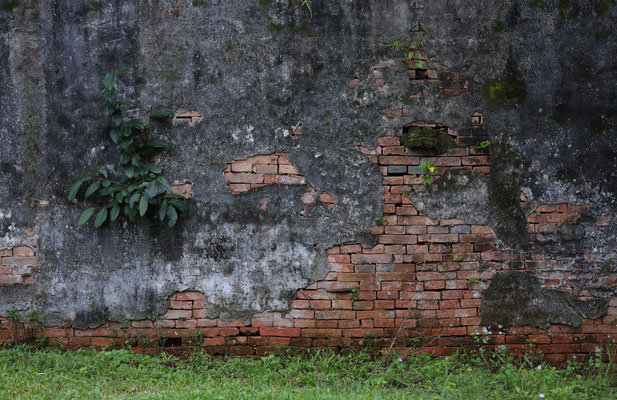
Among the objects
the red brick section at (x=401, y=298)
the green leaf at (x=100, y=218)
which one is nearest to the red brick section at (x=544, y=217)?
the red brick section at (x=401, y=298)

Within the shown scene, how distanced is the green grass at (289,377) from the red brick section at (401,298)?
0.52 ft

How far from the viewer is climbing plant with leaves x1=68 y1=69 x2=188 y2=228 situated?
4.01 meters

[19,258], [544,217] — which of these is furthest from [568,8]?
[19,258]

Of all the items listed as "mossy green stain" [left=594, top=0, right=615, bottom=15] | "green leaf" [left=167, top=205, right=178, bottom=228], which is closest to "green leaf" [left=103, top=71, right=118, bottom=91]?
"green leaf" [left=167, top=205, right=178, bottom=228]

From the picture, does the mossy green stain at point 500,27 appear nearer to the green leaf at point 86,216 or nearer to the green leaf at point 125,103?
the green leaf at point 125,103

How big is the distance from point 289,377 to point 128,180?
1913 mm

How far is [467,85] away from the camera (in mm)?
4172

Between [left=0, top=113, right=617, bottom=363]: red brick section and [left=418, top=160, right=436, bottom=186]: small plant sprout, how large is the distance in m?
0.17

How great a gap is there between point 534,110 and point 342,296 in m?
2.07

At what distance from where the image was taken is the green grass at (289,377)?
3355 mm

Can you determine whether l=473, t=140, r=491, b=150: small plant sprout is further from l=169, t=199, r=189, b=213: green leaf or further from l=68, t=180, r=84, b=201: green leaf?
l=68, t=180, r=84, b=201: green leaf

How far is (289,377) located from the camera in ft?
12.3

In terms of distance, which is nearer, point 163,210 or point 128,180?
point 163,210

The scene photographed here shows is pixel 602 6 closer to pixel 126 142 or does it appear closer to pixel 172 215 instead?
pixel 172 215
